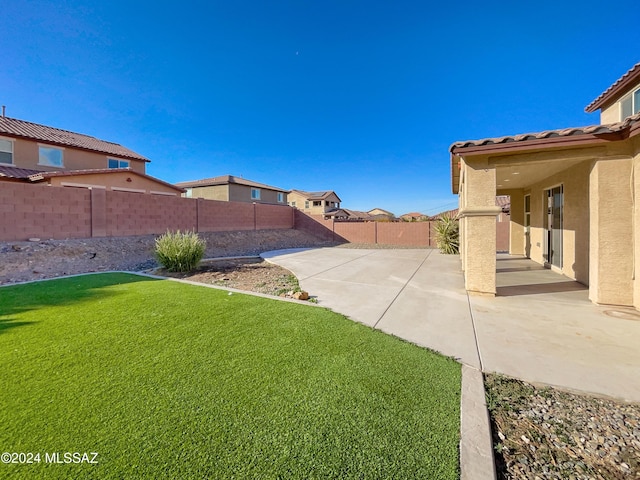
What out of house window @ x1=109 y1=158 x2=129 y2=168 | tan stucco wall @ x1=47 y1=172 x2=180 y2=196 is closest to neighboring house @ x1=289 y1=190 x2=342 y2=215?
house window @ x1=109 y1=158 x2=129 y2=168

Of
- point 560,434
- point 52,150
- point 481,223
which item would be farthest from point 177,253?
point 52,150

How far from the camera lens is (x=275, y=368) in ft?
9.82

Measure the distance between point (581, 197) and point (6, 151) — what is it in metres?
27.1

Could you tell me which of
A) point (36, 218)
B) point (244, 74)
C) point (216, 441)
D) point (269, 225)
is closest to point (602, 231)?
point (216, 441)

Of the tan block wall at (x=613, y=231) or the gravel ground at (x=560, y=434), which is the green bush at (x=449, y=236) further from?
the gravel ground at (x=560, y=434)

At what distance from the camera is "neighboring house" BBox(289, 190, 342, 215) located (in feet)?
156

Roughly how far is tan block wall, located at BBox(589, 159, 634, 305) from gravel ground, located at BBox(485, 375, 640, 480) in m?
3.81

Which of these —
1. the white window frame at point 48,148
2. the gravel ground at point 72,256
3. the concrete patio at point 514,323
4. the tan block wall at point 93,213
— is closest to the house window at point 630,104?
the concrete patio at point 514,323

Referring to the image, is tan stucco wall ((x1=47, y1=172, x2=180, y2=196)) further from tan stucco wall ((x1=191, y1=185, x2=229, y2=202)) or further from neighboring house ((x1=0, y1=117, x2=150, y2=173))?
tan stucco wall ((x1=191, y1=185, x2=229, y2=202))

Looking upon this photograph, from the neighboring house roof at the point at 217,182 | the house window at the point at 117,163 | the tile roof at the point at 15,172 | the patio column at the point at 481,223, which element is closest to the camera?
the patio column at the point at 481,223

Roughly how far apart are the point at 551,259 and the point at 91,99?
73.7 feet

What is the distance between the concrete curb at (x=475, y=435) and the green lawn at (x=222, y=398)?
71 millimetres

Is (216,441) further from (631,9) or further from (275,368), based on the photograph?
(631,9)

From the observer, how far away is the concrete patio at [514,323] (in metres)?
3.19
